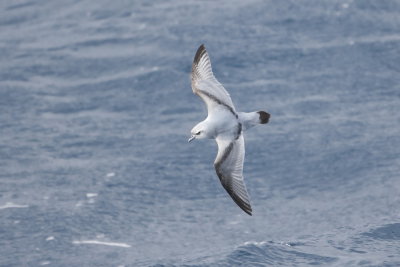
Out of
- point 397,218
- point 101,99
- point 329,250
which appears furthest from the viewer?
point 101,99

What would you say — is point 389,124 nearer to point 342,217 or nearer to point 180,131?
point 342,217

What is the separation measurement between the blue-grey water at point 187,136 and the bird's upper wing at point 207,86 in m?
3.90

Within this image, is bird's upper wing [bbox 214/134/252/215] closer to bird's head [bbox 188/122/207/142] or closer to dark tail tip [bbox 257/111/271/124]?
bird's head [bbox 188/122/207/142]

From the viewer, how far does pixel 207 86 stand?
13.5 meters

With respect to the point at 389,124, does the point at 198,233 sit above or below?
below

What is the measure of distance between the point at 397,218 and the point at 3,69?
12436 mm

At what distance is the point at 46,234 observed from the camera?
1772 cm

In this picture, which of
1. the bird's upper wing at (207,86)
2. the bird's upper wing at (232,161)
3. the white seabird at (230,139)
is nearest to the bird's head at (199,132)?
the white seabird at (230,139)

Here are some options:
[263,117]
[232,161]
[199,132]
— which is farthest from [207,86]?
[232,161]

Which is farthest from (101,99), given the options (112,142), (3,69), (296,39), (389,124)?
(389,124)

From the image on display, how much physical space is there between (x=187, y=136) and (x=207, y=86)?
6.51 meters

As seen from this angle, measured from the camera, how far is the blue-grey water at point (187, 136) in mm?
17172

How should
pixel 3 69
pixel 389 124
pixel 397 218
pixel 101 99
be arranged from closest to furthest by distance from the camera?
pixel 397 218, pixel 389 124, pixel 101 99, pixel 3 69

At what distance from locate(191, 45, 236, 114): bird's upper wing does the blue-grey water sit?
390cm
